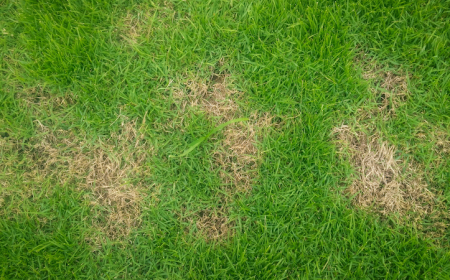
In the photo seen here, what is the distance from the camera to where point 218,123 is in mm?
2180

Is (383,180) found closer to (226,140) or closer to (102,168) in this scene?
(226,140)

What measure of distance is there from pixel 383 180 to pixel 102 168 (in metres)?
2.06

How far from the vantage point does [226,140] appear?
2154 millimetres

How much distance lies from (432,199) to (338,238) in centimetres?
73

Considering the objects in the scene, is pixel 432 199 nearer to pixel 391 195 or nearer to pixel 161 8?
pixel 391 195

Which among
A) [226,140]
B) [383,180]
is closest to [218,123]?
[226,140]

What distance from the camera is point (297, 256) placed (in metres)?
2.03

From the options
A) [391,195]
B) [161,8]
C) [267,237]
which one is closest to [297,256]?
[267,237]

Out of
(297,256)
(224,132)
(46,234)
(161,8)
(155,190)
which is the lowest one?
(46,234)

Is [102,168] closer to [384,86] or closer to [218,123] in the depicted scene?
[218,123]

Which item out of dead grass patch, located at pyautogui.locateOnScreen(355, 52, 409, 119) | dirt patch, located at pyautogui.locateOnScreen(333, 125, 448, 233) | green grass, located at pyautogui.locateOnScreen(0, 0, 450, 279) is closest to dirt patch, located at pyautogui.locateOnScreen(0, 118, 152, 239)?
green grass, located at pyautogui.locateOnScreen(0, 0, 450, 279)

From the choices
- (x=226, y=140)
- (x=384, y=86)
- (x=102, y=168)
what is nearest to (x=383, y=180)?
(x=384, y=86)

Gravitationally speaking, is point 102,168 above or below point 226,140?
below

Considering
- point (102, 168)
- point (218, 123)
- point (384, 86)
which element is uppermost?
point (384, 86)
